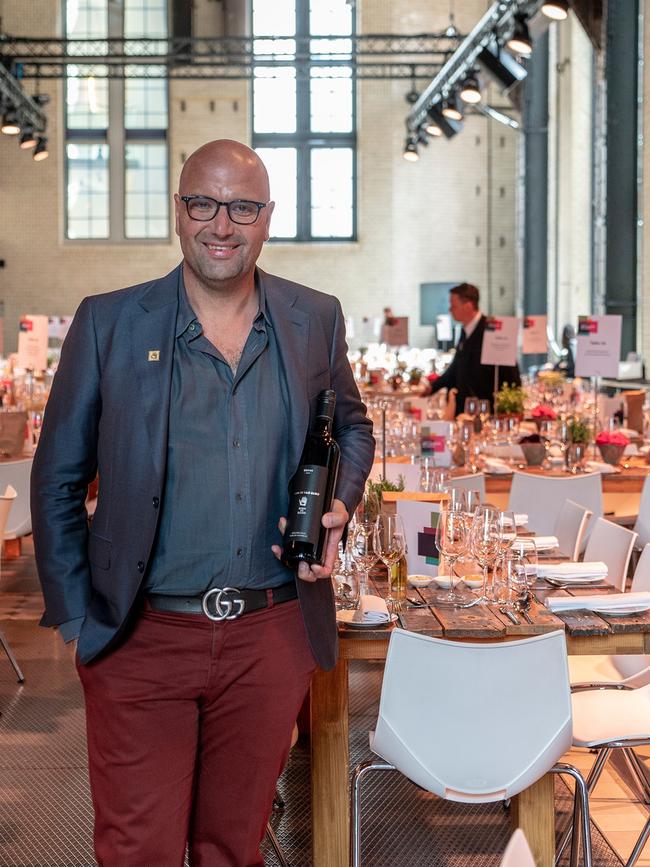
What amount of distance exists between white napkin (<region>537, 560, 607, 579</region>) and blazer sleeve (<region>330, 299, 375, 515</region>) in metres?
1.12

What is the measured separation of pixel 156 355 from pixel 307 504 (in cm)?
42

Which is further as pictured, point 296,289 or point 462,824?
point 462,824

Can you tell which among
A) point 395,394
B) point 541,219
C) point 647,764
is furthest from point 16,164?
point 647,764

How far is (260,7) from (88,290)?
21.2 feet

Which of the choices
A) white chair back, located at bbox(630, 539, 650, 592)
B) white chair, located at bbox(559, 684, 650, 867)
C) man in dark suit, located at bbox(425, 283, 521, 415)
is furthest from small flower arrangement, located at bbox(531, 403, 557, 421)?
white chair, located at bbox(559, 684, 650, 867)

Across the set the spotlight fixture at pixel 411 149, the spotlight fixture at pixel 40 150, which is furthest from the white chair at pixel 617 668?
the spotlight fixture at pixel 40 150

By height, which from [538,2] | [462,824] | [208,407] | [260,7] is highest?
[260,7]

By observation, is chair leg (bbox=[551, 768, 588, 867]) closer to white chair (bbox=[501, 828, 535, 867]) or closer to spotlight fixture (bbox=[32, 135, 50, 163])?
white chair (bbox=[501, 828, 535, 867])

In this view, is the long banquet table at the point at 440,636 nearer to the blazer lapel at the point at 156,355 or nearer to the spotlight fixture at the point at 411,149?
the blazer lapel at the point at 156,355

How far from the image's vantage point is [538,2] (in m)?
11.3

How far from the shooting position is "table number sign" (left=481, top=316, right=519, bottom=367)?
26.4 feet

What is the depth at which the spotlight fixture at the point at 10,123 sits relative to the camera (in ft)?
54.2

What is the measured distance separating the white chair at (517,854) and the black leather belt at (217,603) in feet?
2.76

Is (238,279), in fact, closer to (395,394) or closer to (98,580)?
(98,580)
